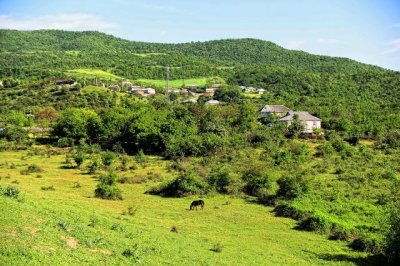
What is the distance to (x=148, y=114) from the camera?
228ft

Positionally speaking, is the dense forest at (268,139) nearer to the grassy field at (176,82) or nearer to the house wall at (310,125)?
the house wall at (310,125)

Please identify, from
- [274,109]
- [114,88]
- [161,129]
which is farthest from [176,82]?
[161,129]

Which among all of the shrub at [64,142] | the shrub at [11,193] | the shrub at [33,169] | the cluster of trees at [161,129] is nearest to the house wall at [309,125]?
the cluster of trees at [161,129]

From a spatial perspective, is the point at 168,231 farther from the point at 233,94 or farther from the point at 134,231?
the point at 233,94

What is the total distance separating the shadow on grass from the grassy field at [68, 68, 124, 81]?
121 meters

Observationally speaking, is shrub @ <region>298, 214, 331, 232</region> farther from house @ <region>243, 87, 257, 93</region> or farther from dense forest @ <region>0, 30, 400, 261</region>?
house @ <region>243, 87, 257, 93</region>

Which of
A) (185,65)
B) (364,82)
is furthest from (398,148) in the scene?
(185,65)

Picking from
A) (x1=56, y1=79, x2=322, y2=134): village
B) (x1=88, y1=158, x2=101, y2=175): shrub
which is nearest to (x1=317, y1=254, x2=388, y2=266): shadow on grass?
(x1=88, y1=158, x2=101, y2=175): shrub

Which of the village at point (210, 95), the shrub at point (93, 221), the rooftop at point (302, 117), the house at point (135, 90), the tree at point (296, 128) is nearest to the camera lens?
the shrub at point (93, 221)

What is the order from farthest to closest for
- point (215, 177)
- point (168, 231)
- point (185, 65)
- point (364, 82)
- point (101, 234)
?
point (185, 65) → point (364, 82) → point (215, 177) → point (168, 231) → point (101, 234)

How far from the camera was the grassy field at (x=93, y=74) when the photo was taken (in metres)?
141

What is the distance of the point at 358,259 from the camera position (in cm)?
2445

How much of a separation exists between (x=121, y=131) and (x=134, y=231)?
44.9 meters

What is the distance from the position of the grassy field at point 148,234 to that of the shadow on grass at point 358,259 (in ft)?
0.21
